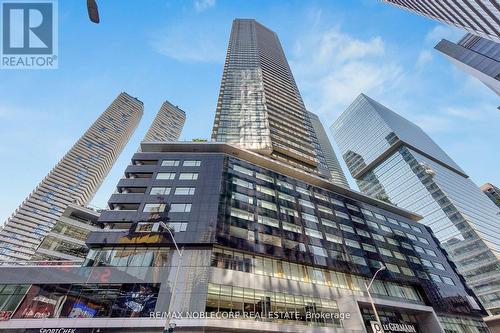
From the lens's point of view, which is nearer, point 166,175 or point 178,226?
point 178,226

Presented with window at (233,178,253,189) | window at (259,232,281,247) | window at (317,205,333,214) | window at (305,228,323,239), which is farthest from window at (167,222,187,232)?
window at (317,205,333,214)

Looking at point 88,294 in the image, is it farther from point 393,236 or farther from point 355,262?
point 393,236

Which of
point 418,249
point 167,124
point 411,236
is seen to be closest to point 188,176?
point 418,249

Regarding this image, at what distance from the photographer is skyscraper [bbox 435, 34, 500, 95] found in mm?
80125

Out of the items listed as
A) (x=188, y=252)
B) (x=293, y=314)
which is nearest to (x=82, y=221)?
(x=188, y=252)

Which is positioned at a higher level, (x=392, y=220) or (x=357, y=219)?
(x=392, y=220)

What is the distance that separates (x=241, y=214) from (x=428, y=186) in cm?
9470

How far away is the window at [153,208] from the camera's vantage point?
32.6 meters

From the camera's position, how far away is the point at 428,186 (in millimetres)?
95812

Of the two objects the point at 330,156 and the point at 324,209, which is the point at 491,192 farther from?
the point at 324,209

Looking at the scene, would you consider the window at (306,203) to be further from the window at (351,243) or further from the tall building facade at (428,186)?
the tall building facade at (428,186)

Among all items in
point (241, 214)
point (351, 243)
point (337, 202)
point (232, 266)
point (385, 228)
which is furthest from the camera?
point (385, 228)

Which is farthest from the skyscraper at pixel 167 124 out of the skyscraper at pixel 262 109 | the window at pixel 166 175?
the window at pixel 166 175

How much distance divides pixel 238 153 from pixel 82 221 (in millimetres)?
36127
